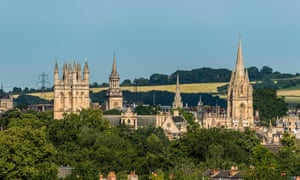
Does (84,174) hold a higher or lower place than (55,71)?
lower

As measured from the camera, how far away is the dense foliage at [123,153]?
90.5m

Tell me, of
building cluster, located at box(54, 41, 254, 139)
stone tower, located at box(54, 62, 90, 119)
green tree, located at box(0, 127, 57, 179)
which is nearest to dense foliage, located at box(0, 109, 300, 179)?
green tree, located at box(0, 127, 57, 179)

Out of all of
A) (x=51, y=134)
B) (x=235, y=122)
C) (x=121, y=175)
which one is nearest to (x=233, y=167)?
(x=121, y=175)

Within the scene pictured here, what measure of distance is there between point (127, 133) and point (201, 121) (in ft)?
158

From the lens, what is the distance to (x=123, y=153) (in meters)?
109

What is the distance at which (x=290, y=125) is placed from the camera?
A: 19800 cm

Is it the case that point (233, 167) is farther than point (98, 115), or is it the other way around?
point (98, 115)

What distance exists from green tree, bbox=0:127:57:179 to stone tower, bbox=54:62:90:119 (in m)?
91.1

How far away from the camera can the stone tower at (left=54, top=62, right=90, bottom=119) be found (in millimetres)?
188000

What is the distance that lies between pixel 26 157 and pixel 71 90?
10046 cm

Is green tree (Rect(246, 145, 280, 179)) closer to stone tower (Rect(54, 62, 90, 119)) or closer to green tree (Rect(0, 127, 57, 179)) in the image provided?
green tree (Rect(0, 127, 57, 179))

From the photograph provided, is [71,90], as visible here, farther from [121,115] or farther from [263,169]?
[263,169]

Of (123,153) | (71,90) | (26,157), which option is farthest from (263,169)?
(71,90)

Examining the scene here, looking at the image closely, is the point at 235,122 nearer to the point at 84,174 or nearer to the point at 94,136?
the point at 94,136
